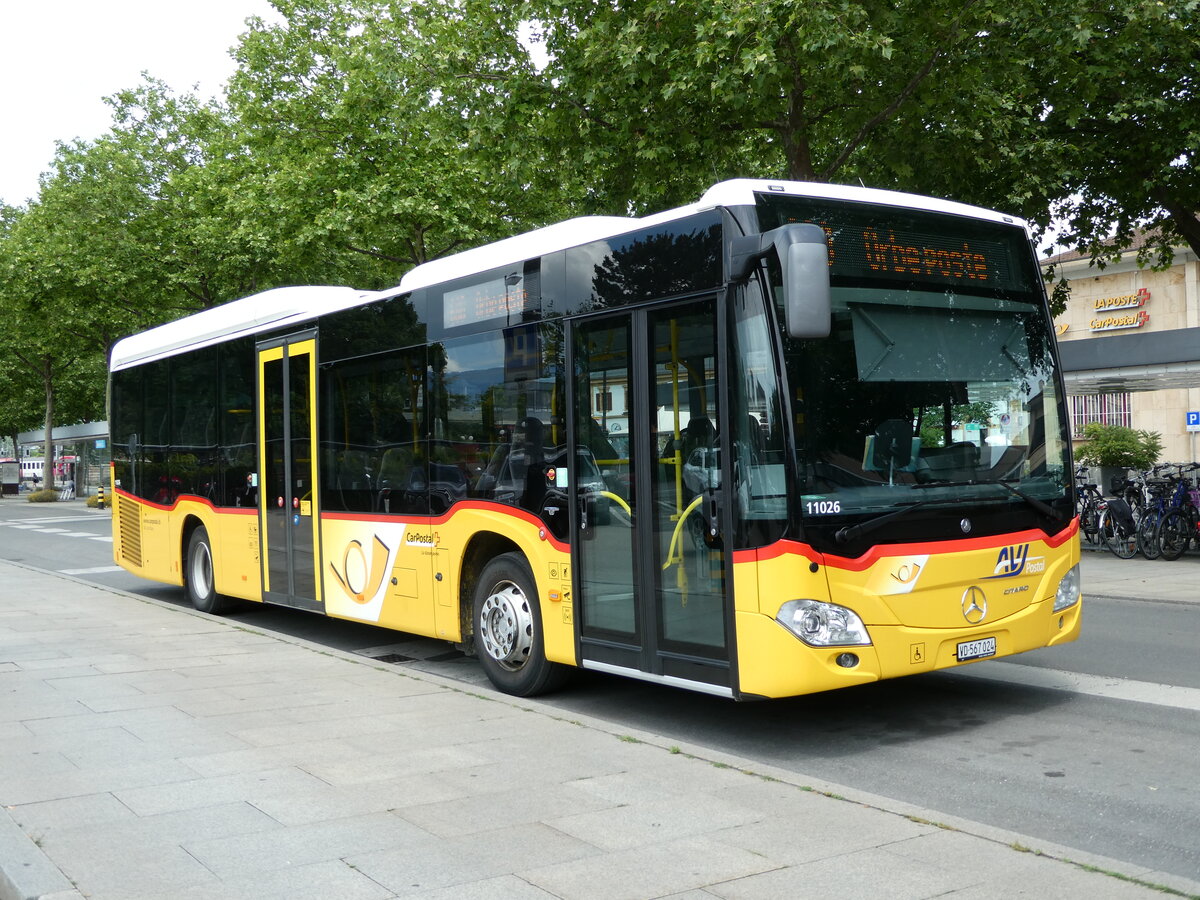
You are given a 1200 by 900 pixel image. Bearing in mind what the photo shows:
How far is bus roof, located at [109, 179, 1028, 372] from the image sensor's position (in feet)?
21.4

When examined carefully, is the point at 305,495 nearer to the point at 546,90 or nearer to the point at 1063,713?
the point at 1063,713

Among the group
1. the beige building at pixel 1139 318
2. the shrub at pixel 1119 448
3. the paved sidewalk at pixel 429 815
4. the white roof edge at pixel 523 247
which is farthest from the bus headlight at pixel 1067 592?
the beige building at pixel 1139 318

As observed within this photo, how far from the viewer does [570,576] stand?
7.33 metres

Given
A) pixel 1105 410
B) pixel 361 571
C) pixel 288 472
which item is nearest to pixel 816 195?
pixel 361 571

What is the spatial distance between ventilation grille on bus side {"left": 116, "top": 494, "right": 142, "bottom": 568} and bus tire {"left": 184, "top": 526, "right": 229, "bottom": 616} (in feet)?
5.44

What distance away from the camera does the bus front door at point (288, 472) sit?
1055 centimetres

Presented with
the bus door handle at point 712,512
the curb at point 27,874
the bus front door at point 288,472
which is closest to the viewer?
the curb at point 27,874

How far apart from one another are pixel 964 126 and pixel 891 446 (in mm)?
10809

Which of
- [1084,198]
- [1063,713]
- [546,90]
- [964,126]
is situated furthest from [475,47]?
[1063,713]

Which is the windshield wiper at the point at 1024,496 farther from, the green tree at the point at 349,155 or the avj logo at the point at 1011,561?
the green tree at the point at 349,155

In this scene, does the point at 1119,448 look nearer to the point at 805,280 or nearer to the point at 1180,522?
the point at 1180,522

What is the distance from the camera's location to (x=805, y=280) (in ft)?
18.9

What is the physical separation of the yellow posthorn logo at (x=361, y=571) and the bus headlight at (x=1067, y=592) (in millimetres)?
4993

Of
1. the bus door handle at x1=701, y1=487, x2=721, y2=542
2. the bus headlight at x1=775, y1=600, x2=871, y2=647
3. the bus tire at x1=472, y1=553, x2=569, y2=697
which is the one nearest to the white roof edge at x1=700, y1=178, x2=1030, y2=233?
the bus door handle at x1=701, y1=487, x2=721, y2=542
